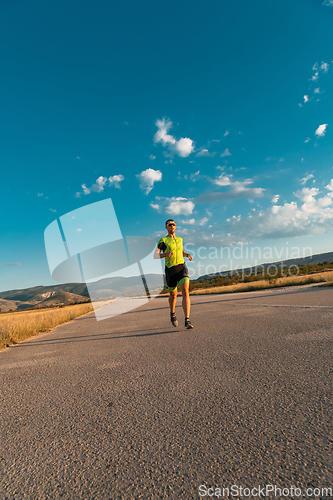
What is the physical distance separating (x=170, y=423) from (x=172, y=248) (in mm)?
4620

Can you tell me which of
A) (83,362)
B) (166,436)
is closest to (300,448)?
(166,436)

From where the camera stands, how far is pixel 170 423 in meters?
Result: 1.85

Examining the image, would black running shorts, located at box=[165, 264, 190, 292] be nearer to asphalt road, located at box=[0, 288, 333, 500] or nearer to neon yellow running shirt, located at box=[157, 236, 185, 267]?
neon yellow running shirt, located at box=[157, 236, 185, 267]

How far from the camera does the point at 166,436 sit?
169 centimetres

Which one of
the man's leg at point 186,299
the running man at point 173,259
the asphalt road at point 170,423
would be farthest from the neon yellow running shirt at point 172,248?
the asphalt road at point 170,423

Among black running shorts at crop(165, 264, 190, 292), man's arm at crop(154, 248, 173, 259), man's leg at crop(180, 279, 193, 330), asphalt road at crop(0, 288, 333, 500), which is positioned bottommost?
asphalt road at crop(0, 288, 333, 500)

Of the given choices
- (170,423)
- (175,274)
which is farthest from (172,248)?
(170,423)

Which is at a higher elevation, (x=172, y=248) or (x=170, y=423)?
(x=172, y=248)

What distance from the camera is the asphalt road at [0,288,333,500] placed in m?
1.30

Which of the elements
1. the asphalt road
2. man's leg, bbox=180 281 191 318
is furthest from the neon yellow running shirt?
the asphalt road

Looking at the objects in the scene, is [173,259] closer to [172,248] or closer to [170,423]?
[172,248]

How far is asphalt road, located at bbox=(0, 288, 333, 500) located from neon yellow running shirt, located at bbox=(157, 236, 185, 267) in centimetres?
279

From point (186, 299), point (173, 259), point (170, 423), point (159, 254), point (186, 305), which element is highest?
point (159, 254)

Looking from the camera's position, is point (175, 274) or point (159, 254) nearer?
point (159, 254)
